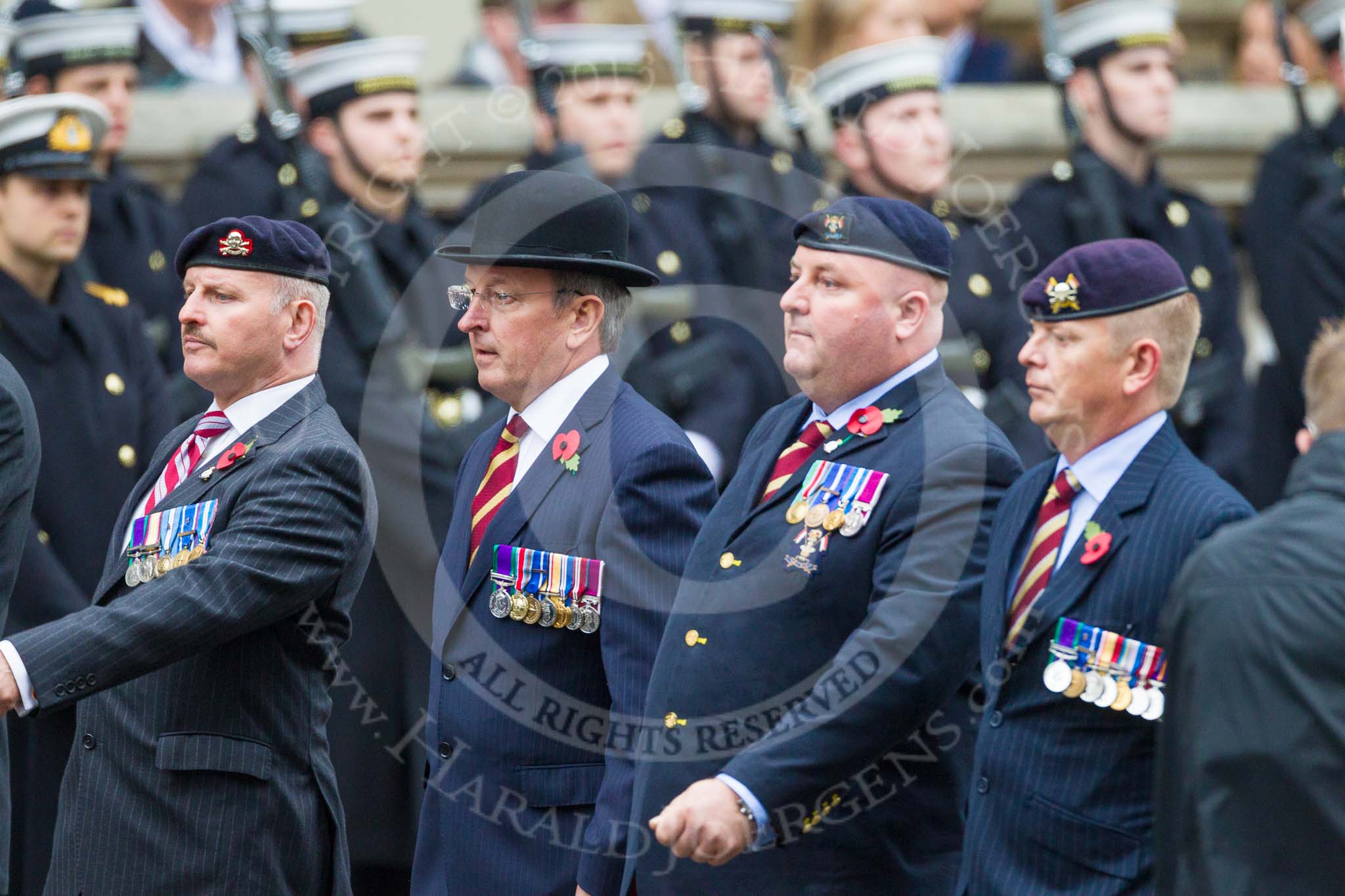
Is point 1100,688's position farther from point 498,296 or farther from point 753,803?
point 498,296

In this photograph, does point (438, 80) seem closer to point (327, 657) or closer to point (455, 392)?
point (455, 392)

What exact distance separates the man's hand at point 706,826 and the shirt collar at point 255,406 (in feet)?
3.79

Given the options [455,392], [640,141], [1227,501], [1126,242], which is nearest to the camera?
[1227,501]

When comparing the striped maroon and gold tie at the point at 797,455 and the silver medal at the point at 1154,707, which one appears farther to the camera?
the striped maroon and gold tie at the point at 797,455

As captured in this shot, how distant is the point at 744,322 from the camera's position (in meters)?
7.22

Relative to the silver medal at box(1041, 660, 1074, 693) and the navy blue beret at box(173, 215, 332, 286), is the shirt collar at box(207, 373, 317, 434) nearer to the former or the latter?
the navy blue beret at box(173, 215, 332, 286)

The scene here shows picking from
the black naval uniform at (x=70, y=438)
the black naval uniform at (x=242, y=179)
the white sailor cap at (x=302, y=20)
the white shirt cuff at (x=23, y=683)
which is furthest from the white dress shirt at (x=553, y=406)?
the white sailor cap at (x=302, y=20)

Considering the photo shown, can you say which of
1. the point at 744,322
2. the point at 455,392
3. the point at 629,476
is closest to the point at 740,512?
the point at 629,476

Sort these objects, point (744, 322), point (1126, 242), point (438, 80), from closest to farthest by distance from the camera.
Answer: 1. point (1126, 242)
2. point (744, 322)
3. point (438, 80)

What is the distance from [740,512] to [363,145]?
3.08 metres

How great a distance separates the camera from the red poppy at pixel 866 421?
4.15m

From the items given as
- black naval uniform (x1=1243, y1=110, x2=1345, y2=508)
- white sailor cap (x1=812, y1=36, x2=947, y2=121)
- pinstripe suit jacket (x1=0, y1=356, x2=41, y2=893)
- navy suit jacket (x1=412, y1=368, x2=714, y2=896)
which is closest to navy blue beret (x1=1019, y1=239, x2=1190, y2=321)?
navy suit jacket (x1=412, y1=368, x2=714, y2=896)

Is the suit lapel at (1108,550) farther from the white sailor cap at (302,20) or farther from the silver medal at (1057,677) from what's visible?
the white sailor cap at (302,20)

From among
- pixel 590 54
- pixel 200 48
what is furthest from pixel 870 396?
pixel 200 48
